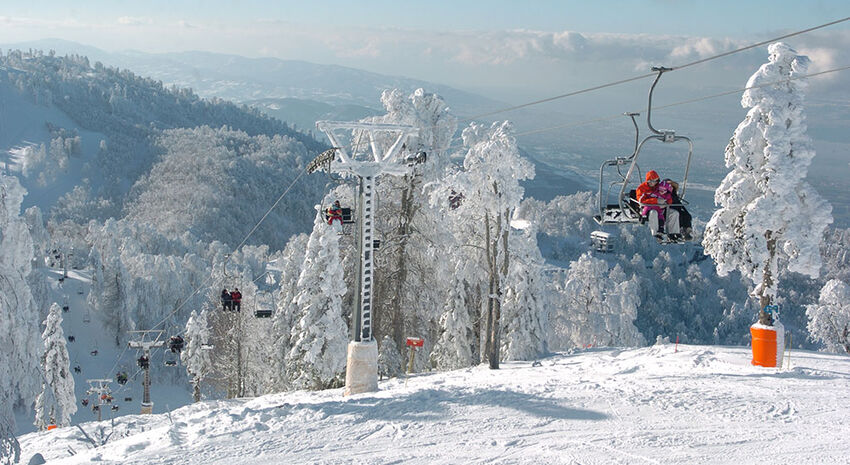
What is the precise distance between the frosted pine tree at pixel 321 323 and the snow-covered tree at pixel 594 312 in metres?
21.3

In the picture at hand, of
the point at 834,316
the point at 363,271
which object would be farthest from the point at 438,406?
the point at 834,316

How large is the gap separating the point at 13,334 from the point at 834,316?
111 feet

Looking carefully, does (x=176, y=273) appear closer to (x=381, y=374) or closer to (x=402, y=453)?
(x=381, y=374)

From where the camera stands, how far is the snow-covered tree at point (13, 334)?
13.9 metres

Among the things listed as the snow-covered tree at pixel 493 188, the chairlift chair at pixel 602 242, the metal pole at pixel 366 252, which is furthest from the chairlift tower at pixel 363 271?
the chairlift chair at pixel 602 242

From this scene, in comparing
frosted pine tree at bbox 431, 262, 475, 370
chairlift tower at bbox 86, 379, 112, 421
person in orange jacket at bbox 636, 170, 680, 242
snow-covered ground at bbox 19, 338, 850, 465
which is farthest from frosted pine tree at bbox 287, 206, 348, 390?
person in orange jacket at bbox 636, 170, 680, 242

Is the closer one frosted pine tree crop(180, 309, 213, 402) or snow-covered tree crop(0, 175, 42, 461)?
snow-covered tree crop(0, 175, 42, 461)

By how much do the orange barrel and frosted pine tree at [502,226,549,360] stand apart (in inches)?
523

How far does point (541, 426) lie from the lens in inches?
452

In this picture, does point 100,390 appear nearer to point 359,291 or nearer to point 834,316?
point 359,291

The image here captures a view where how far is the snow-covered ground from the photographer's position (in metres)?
10.2

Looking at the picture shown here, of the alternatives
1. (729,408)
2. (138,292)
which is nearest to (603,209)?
(729,408)

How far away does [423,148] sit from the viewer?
73.9 feet

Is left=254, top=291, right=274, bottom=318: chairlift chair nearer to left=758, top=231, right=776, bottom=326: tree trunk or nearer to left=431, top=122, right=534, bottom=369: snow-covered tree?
left=431, top=122, right=534, bottom=369: snow-covered tree
